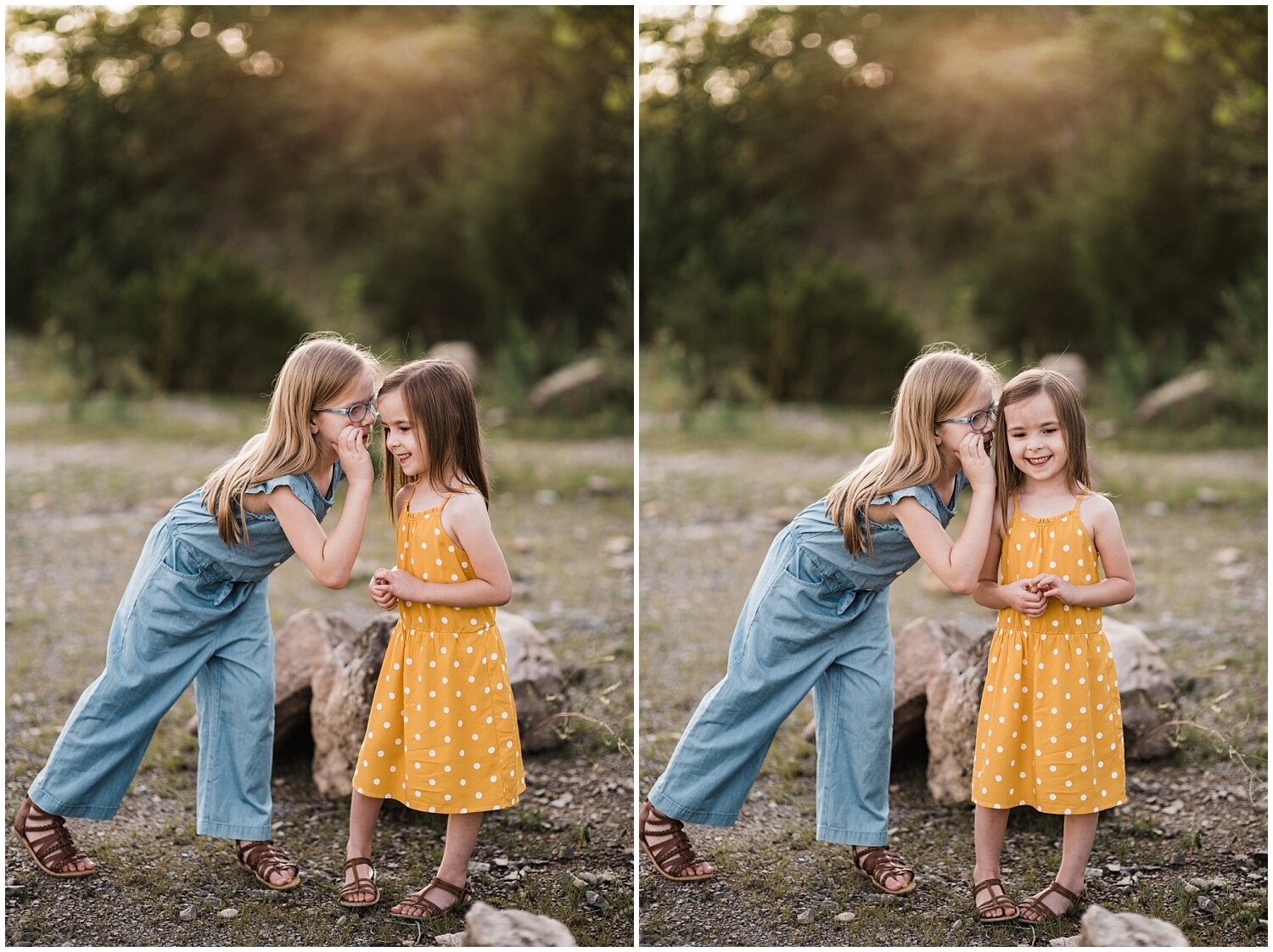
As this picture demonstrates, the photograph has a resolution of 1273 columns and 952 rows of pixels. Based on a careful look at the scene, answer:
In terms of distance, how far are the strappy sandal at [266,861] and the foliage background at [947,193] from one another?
14.6 feet

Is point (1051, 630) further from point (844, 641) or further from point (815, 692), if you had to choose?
point (815, 692)

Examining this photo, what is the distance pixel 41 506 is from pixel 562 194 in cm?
340

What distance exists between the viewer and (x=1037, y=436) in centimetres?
244

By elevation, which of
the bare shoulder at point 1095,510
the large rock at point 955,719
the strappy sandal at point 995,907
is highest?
the bare shoulder at point 1095,510

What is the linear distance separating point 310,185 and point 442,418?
595 centimetres

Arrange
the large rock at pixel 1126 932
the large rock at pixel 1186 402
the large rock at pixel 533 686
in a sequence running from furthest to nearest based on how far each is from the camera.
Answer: the large rock at pixel 1186 402, the large rock at pixel 533 686, the large rock at pixel 1126 932

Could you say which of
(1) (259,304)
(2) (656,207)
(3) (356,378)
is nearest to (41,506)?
(1) (259,304)

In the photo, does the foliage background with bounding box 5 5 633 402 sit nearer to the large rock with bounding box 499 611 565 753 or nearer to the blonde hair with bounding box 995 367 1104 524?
the large rock with bounding box 499 611 565 753

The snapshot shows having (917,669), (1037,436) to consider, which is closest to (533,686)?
(917,669)

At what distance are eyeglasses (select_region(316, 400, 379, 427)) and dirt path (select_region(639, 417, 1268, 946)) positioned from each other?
124 centimetres

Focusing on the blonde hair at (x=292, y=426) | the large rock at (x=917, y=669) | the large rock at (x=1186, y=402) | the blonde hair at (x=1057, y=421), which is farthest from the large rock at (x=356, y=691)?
the large rock at (x=1186, y=402)

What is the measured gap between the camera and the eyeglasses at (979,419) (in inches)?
97.4

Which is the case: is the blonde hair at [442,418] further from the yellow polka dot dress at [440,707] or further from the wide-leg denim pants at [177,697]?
the wide-leg denim pants at [177,697]

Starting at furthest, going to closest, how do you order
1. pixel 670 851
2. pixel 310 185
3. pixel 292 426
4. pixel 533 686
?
pixel 310 185
pixel 533 686
pixel 670 851
pixel 292 426
